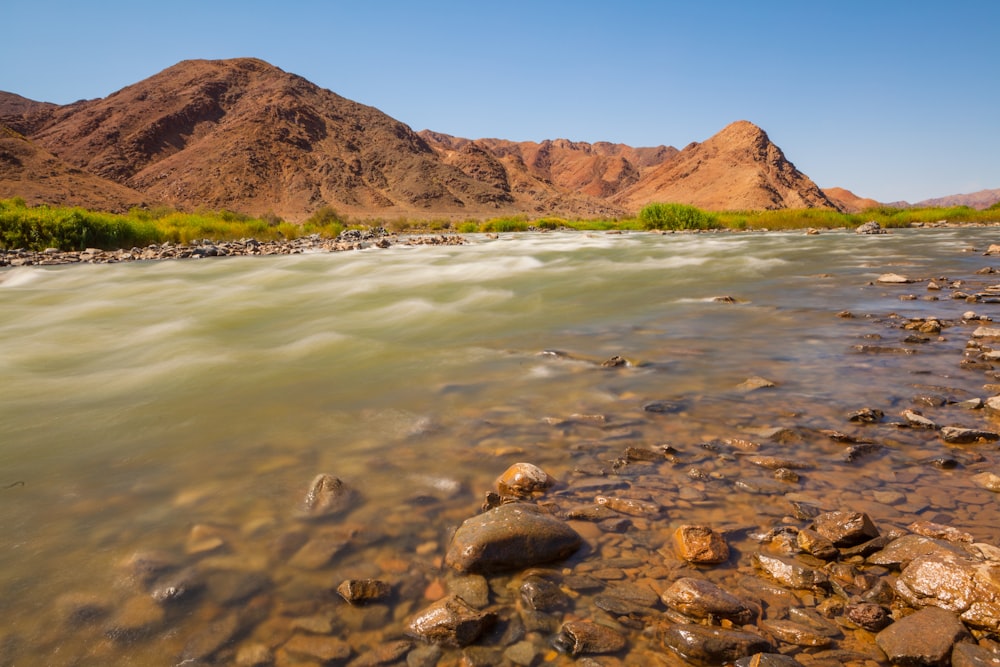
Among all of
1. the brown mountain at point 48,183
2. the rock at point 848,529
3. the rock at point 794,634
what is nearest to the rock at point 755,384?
the rock at point 848,529

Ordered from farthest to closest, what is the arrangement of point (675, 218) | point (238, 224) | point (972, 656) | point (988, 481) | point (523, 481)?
point (675, 218) < point (238, 224) < point (523, 481) < point (988, 481) < point (972, 656)

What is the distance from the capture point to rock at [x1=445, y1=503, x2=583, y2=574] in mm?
2293

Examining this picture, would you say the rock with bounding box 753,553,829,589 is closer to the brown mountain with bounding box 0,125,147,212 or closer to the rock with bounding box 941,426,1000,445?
the rock with bounding box 941,426,1000,445

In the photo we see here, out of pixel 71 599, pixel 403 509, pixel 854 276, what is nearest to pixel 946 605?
pixel 403 509

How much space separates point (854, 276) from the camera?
458 inches

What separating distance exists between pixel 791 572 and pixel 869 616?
11.5 inches

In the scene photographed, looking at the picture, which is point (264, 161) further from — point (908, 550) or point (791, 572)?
point (908, 550)

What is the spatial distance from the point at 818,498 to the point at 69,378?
6342mm

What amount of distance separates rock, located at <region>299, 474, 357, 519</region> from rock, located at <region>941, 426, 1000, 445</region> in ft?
11.1

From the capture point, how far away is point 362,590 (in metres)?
2.15

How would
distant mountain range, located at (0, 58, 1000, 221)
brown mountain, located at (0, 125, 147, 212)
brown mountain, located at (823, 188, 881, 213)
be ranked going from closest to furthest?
1. brown mountain, located at (0, 125, 147, 212)
2. distant mountain range, located at (0, 58, 1000, 221)
3. brown mountain, located at (823, 188, 881, 213)

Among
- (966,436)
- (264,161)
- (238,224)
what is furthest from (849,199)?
(966,436)

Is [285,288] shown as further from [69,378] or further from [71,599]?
[71,599]

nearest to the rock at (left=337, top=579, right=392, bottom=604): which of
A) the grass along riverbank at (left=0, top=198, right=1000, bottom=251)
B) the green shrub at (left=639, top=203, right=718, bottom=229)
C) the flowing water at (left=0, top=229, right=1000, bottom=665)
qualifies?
the flowing water at (left=0, top=229, right=1000, bottom=665)
